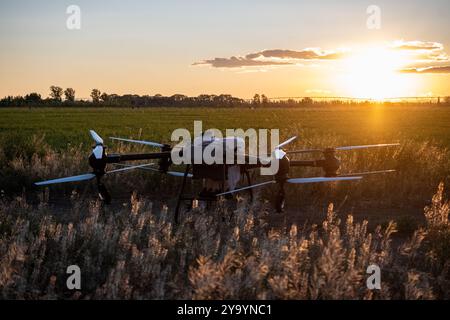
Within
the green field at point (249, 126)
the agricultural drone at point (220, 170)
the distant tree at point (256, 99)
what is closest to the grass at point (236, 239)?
the agricultural drone at point (220, 170)

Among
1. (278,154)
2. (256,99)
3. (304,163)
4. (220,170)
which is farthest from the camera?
(256,99)

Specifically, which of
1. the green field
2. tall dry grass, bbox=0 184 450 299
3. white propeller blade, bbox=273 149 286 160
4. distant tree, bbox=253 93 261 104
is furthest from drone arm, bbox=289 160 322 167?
distant tree, bbox=253 93 261 104

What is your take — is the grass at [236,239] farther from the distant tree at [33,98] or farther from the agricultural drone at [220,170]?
the distant tree at [33,98]

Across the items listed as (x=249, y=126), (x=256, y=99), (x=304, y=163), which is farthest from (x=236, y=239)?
(x=256, y=99)

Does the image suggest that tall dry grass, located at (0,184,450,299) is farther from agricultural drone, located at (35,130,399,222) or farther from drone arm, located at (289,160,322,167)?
drone arm, located at (289,160,322,167)

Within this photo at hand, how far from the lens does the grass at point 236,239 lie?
18.7 feet

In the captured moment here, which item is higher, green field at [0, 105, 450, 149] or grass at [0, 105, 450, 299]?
green field at [0, 105, 450, 149]

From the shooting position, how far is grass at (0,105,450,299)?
225 inches

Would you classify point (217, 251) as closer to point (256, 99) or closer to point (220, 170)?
point (220, 170)

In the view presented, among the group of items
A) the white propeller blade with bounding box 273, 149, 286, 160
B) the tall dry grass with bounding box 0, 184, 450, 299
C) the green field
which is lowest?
the tall dry grass with bounding box 0, 184, 450, 299

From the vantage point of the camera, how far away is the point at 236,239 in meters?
6.74

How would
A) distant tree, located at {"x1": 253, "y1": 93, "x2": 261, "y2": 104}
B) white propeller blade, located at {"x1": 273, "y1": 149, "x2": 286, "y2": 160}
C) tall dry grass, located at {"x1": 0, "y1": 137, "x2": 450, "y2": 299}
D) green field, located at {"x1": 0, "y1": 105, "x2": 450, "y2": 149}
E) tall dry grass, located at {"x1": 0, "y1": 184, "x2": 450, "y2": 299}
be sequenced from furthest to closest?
distant tree, located at {"x1": 253, "y1": 93, "x2": 261, "y2": 104}
green field, located at {"x1": 0, "y1": 105, "x2": 450, "y2": 149}
white propeller blade, located at {"x1": 273, "y1": 149, "x2": 286, "y2": 160}
tall dry grass, located at {"x1": 0, "y1": 137, "x2": 450, "y2": 299}
tall dry grass, located at {"x1": 0, "y1": 184, "x2": 450, "y2": 299}
